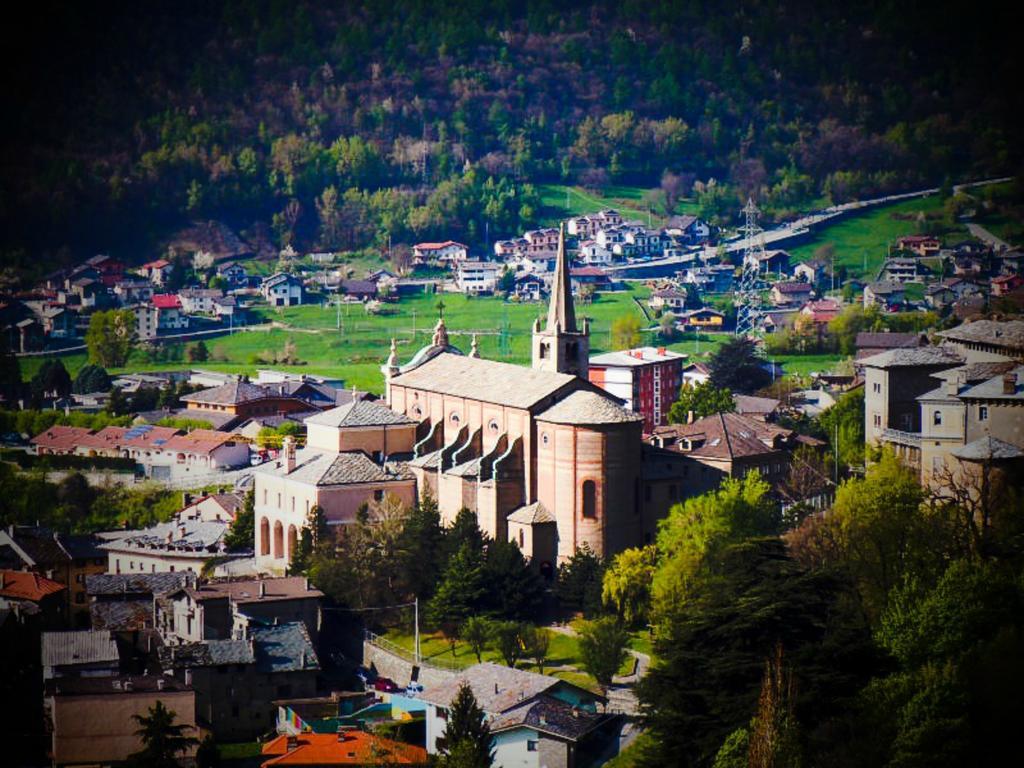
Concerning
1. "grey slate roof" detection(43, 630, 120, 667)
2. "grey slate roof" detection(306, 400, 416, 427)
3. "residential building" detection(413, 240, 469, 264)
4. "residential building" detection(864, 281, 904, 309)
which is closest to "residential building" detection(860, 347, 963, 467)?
"grey slate roof" detection(306, 400, 416, 427)

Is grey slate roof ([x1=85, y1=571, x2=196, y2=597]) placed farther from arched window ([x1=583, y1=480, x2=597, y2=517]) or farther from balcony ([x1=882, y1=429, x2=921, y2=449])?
balcony ([x1=882, y1=429, x2=921, y2=449])

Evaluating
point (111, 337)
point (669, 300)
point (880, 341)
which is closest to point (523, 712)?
point (880, 341)

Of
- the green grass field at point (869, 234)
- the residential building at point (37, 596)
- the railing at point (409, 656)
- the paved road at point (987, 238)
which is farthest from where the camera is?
the green grass field at point (869, 234)

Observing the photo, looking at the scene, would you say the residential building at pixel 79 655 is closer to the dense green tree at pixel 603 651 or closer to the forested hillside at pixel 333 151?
the dense green tree at pixel 603 651

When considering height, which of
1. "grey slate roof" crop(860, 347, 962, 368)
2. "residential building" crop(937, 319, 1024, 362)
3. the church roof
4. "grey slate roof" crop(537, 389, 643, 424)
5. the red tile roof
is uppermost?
the red tile roof

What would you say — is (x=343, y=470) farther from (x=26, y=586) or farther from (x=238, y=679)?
(x=238, y=679)

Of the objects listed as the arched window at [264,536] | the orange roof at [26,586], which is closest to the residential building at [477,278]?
the arched window at [264,536]
